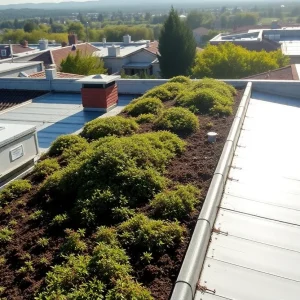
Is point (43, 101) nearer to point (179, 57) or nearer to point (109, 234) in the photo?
point (109, 234)

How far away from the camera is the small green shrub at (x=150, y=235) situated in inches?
164

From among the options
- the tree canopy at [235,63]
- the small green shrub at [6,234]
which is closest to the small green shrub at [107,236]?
the small green shrub at [6,234]

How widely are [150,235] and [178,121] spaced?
3.73 m

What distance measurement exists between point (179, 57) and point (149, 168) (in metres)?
27.1

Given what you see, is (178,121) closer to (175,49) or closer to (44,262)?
(44,262)

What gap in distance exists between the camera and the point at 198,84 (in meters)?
10.1

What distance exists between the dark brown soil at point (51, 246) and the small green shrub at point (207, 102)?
1.96 metres

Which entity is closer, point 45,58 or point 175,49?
point 45,58

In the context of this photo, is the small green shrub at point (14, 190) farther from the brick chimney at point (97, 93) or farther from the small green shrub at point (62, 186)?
the brick chimney at point (97, 93)

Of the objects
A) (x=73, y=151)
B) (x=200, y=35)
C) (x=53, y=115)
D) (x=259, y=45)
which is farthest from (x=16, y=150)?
(x=200, y=35)

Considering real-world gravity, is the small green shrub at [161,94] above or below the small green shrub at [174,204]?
above

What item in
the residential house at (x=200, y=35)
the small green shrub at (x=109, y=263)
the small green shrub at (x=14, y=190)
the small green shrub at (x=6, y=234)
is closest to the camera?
the small green shrub at (x=109, y=263)

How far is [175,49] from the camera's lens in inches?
1235

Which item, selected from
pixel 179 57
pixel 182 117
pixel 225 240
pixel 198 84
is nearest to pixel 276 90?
pixel 198 84
